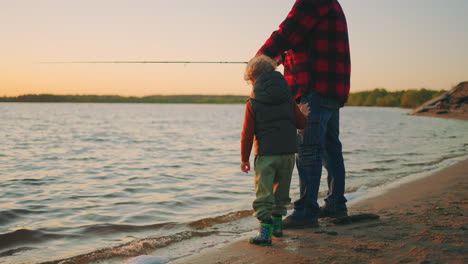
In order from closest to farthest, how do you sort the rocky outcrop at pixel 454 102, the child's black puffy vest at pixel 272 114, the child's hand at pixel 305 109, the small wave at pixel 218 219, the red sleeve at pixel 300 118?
the child's black puffy vest at pixel 272 114
the red sleeve at pixel 300 118
the child's hand at pixel 305 109
the small wave at pixel 218 219
the rocky outcrop at pixel 454 102

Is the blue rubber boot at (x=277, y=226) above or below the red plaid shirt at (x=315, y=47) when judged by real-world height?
below

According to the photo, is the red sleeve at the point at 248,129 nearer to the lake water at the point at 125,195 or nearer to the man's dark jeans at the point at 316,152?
the man's dark jeans at the point at 316,152

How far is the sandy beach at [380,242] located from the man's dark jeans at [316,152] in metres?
0.23

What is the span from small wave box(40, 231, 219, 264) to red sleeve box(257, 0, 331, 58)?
5.97 ft

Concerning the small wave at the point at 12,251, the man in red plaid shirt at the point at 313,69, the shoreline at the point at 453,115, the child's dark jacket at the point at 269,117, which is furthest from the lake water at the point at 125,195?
the shoreline at the point at 453,115

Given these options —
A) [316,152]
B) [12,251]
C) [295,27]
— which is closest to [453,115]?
[316,152]

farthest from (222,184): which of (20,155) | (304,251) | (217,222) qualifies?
(20,155)

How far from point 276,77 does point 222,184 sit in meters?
4.19

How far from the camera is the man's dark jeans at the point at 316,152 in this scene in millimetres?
3459

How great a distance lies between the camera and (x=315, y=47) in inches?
135

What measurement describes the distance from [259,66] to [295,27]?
458 mm

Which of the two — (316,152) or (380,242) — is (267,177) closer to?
A: (316,152)

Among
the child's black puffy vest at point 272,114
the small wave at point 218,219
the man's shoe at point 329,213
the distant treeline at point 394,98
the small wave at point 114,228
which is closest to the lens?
the child's black puffy vest at point 272,114

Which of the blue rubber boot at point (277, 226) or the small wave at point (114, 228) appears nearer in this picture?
the blue rubber boot at point (277, 226)
